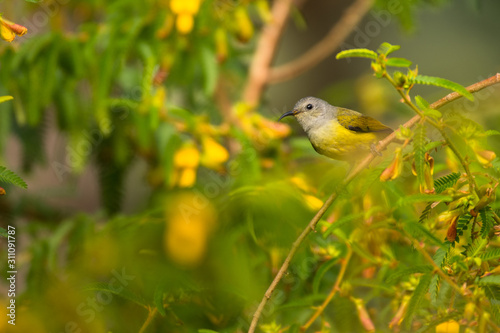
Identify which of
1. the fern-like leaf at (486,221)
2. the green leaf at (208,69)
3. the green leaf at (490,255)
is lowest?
the green leaf at (208,69)

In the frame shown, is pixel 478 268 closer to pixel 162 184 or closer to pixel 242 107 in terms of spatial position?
pixel 242 107

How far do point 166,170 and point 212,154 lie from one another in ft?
0.47

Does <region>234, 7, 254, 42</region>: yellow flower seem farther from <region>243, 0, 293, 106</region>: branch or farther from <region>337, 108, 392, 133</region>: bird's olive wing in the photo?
<region>337, 108, 392, 133</region>: bird's olive wing

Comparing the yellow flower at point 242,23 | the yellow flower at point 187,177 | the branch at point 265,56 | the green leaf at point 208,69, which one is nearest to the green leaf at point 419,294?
the yellow flower at point 187,177

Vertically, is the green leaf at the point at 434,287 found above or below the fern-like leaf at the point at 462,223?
below

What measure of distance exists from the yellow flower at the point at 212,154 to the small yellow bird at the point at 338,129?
17.9 inches

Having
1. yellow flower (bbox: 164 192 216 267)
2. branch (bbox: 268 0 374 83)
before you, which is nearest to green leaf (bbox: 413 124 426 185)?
yellow flower (bbox: 164 192 216 267)

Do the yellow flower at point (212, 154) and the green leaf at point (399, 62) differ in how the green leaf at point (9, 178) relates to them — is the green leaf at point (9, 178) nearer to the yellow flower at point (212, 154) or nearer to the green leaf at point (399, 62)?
the green leaf at point (399, 62)

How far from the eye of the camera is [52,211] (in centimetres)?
242

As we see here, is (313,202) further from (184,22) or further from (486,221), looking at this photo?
(184,22)

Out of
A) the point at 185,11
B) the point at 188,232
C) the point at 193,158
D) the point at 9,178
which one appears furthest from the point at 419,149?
the point at 185,11

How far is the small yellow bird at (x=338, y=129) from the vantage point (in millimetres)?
1265

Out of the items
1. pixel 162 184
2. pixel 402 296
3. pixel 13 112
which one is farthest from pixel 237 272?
pixel 13 112

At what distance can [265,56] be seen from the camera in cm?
262
